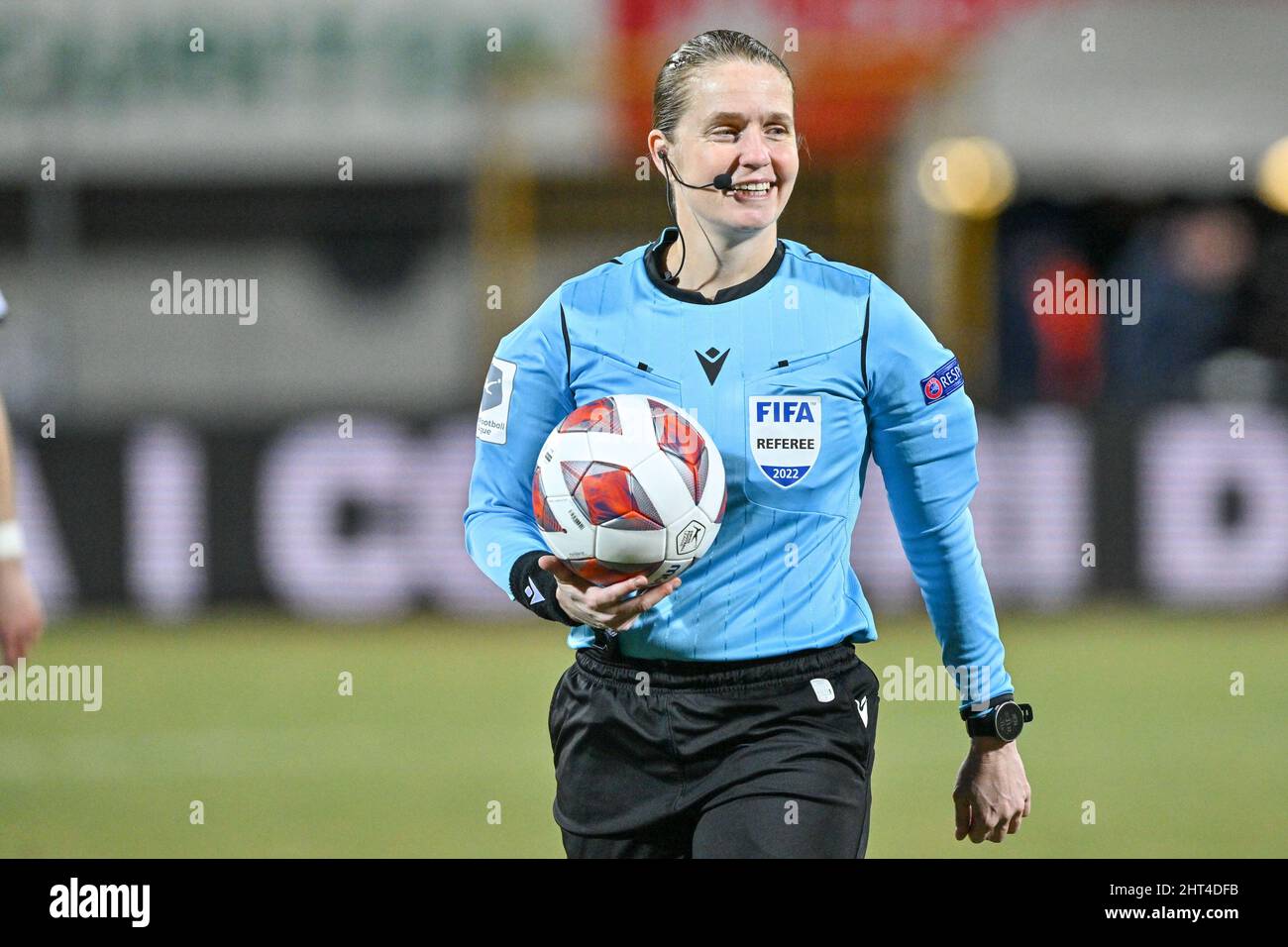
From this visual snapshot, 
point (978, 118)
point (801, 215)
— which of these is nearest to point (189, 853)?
point (801, 215)

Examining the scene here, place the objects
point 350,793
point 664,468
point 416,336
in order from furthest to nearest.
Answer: point 416,336 < point 350,793 < point 664,468

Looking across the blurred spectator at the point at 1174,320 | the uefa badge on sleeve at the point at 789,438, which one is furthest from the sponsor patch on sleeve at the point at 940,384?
the blurred spectator at the point at 1174,320

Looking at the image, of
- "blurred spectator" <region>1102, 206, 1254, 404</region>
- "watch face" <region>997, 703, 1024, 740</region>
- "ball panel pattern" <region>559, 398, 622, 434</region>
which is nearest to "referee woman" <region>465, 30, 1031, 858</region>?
"watch face" <region>997, 703, 1024, 740</region>

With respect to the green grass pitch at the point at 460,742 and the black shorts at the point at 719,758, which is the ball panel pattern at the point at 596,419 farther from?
the green grass pitch at the point at 460,742

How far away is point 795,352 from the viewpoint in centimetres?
383

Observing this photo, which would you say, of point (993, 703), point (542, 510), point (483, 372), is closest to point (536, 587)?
point (542, 510)

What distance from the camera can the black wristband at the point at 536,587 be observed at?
371cm

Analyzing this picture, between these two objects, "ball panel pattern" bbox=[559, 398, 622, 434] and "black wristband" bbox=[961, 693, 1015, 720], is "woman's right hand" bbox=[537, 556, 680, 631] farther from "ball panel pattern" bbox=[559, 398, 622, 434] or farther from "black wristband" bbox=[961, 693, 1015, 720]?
"black wristband" bbox=[961, 693, 1015, 720]

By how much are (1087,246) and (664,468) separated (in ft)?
56.8

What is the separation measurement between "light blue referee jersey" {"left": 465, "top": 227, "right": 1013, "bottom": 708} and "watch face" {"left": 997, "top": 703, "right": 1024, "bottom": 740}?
4 cm

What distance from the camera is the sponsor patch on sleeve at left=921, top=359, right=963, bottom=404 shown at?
3.84 meters

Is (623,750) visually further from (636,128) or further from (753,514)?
(636,128)

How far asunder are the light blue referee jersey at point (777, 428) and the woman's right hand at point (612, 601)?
23cm

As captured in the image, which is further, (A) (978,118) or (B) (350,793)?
(A) (978,118)
